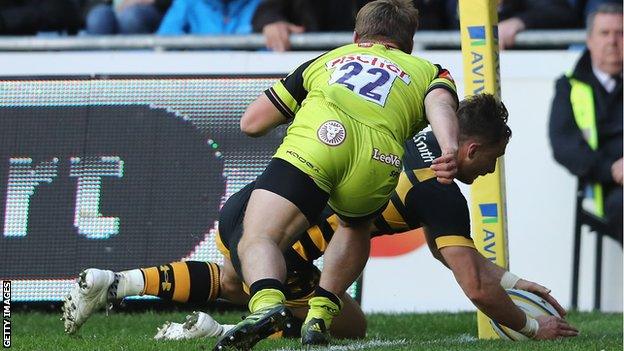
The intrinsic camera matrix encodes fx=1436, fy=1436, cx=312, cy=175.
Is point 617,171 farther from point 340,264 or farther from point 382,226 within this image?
point 340,264

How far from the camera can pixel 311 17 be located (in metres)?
11.4

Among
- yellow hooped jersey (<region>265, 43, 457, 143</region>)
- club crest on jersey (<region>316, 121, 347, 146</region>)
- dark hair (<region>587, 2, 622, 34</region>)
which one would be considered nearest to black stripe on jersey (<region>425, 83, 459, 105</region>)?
yellow hooped jersey (<region>265, 43, 457, 143</region>)

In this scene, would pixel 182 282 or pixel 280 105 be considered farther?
pixel 182 282

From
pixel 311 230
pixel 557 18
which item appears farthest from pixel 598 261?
pixel 311 230

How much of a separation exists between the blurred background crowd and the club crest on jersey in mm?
4217

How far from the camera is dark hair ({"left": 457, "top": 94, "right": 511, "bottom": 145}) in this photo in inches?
271

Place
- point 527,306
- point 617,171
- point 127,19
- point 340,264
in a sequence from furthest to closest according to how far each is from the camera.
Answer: point 127,19 < point 617,171 < point 527,306 < point 340,264

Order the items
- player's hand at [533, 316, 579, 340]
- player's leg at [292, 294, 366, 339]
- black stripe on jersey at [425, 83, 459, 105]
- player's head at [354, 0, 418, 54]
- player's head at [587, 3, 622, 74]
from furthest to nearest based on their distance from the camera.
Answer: player's head at [587, 3, 622, 74] < player's leg at [292, 294, 366, 339] < player's hand at [533, 316, 579, 340] < player's head at [354, 0, 418, 54] < black stripe on jersey at [425, 83, 459, 105]

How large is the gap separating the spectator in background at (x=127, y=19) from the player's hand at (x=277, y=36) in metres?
1.57

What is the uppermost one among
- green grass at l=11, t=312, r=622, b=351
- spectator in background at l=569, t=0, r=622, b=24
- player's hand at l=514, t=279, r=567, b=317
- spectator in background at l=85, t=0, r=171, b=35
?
spectator in background at l=85, t=0, r=171, b=35

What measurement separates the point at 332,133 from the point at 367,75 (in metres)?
0.36

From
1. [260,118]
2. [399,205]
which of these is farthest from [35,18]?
[260,118]

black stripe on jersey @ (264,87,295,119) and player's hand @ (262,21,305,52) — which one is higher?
player's hand @ (262,21,305,52)

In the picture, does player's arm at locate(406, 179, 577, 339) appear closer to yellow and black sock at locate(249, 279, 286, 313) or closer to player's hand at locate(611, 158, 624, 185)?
yellow and black sock at locate(249, 279, 286, 313)
